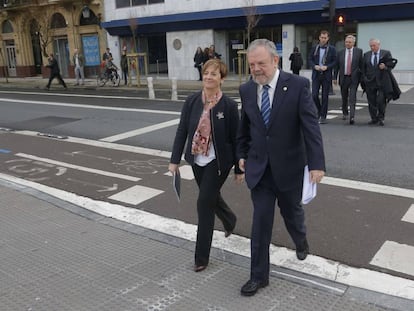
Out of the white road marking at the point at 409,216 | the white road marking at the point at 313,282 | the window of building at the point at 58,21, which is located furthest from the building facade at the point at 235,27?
the white road marking at the point at 313,282

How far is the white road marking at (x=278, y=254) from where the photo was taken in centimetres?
364

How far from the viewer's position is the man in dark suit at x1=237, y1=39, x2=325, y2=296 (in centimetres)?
339

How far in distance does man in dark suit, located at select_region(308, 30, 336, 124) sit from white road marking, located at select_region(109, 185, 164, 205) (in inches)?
224

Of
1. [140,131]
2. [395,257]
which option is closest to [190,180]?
[395,257]

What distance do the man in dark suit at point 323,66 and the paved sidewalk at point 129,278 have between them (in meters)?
6.88

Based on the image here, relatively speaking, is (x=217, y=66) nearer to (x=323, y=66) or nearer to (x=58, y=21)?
(x=323, y=66)

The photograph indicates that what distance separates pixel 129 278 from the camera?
387 cm

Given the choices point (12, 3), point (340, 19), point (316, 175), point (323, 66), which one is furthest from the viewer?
point (12, 3)

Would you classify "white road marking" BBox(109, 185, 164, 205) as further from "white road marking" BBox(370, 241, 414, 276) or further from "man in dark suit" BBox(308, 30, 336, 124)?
"man in dark suit" BBox(308, 30, 336, 124)

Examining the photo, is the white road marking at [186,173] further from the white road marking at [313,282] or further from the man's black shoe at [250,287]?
the man's black shoe at [250,287]

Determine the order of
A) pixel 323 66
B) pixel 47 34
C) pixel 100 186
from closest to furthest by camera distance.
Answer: pixel 100 186, pixel 323 66, pixel 47 34

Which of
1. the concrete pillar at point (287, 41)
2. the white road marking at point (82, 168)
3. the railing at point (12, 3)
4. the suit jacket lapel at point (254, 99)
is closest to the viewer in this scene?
the suit jacket lapel at point (254, 99)

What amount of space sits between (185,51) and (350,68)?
15.9 metres

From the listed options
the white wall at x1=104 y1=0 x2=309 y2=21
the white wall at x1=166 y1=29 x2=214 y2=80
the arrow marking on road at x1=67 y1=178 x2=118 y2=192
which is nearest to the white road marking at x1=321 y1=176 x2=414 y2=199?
the arrow marking on road at x1=67 y1=178 x2=118 y2=192
